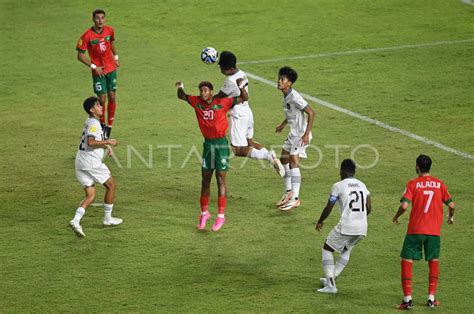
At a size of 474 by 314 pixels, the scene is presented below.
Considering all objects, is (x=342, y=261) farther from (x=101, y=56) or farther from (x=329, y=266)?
(x=101, y=56)

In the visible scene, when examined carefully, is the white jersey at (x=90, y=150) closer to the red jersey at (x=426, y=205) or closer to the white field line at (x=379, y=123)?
the red jersey at (x=426, y=205)

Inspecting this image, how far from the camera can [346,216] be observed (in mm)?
12312

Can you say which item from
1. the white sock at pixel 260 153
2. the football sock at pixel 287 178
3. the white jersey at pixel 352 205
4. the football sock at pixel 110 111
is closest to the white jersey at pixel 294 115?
the football sock at pixel 287 178

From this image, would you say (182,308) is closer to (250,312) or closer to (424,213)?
(250,312)

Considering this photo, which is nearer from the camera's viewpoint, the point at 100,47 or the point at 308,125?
the point at 308,125

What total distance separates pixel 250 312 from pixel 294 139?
4428mm

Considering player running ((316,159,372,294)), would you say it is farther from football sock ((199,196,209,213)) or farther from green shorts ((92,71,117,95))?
green shorts ((92,71,117,95))

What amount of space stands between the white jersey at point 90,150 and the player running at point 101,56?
4225 mm

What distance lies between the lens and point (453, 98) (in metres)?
21.7

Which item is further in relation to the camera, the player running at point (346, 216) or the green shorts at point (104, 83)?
the green shorts at point (104, 83)

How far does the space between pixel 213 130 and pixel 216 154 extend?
1.16 ft

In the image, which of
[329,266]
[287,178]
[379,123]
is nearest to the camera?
[329,266]

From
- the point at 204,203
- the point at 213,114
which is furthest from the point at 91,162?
the point at 213,114

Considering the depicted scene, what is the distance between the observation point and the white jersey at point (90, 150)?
48.0 ft
